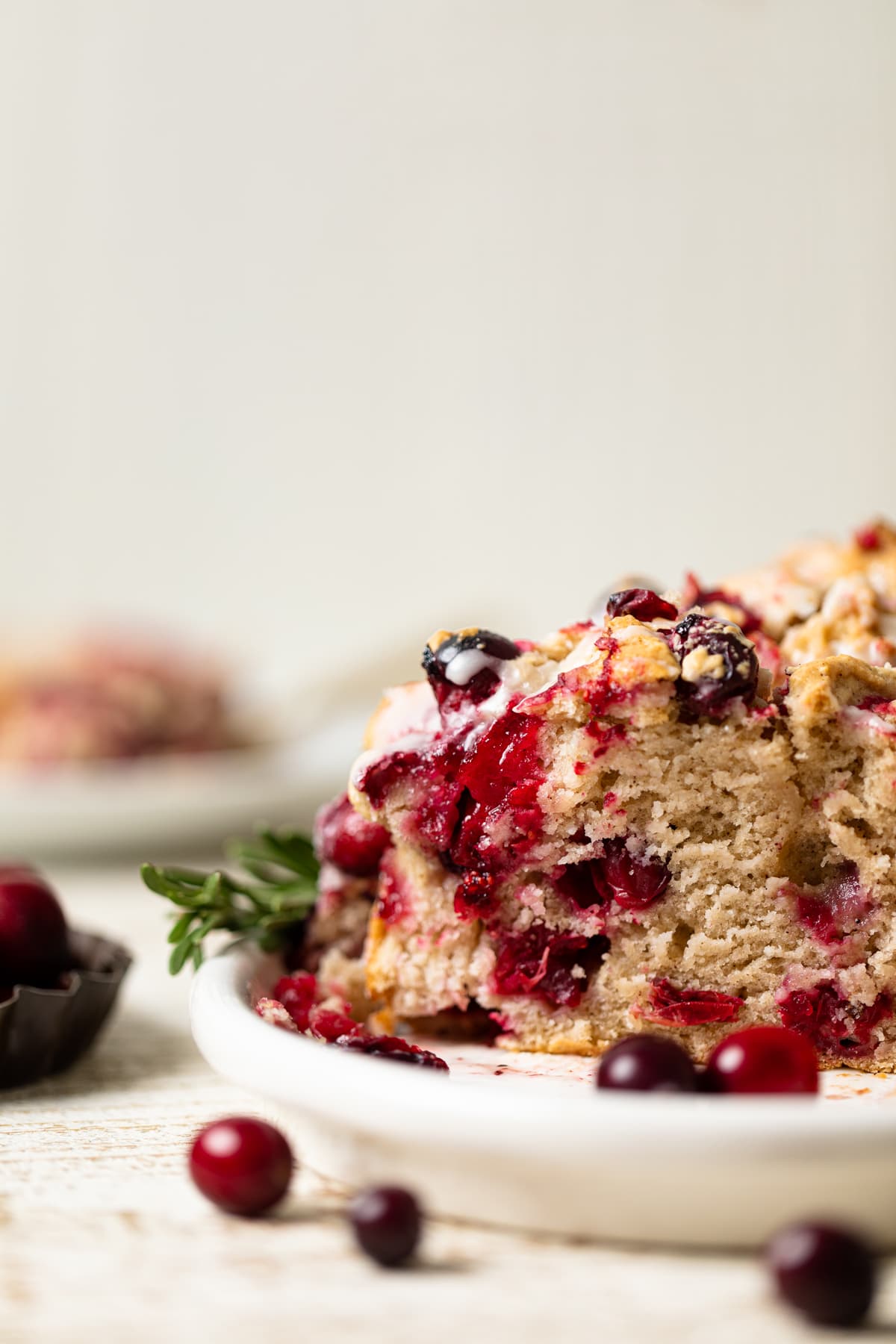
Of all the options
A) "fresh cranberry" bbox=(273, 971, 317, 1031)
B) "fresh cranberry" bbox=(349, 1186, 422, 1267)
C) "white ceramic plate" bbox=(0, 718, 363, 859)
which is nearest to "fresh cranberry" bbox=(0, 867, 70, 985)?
"fresh cranberry" bbox=(273, 971, 317, 1031)

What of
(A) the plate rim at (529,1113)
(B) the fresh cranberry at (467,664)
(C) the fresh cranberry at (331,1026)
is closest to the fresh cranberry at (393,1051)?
(C) the fresh cranberry at (331,1026)

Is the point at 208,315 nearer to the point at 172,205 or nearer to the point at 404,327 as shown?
the point at 172,205

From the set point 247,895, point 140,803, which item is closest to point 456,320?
point 140,803

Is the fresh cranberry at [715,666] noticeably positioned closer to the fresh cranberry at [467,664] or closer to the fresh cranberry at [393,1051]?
the fresh cranberry at [467,664]

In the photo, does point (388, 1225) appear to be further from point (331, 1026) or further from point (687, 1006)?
point (687, 1006)

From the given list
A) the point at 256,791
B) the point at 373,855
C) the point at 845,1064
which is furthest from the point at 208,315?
the point at 845,1064

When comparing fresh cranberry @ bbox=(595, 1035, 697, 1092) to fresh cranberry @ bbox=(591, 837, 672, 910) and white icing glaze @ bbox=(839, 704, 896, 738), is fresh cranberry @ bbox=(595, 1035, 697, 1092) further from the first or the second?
white icing glaze @ bbox=(839, 704, 896, 738)
